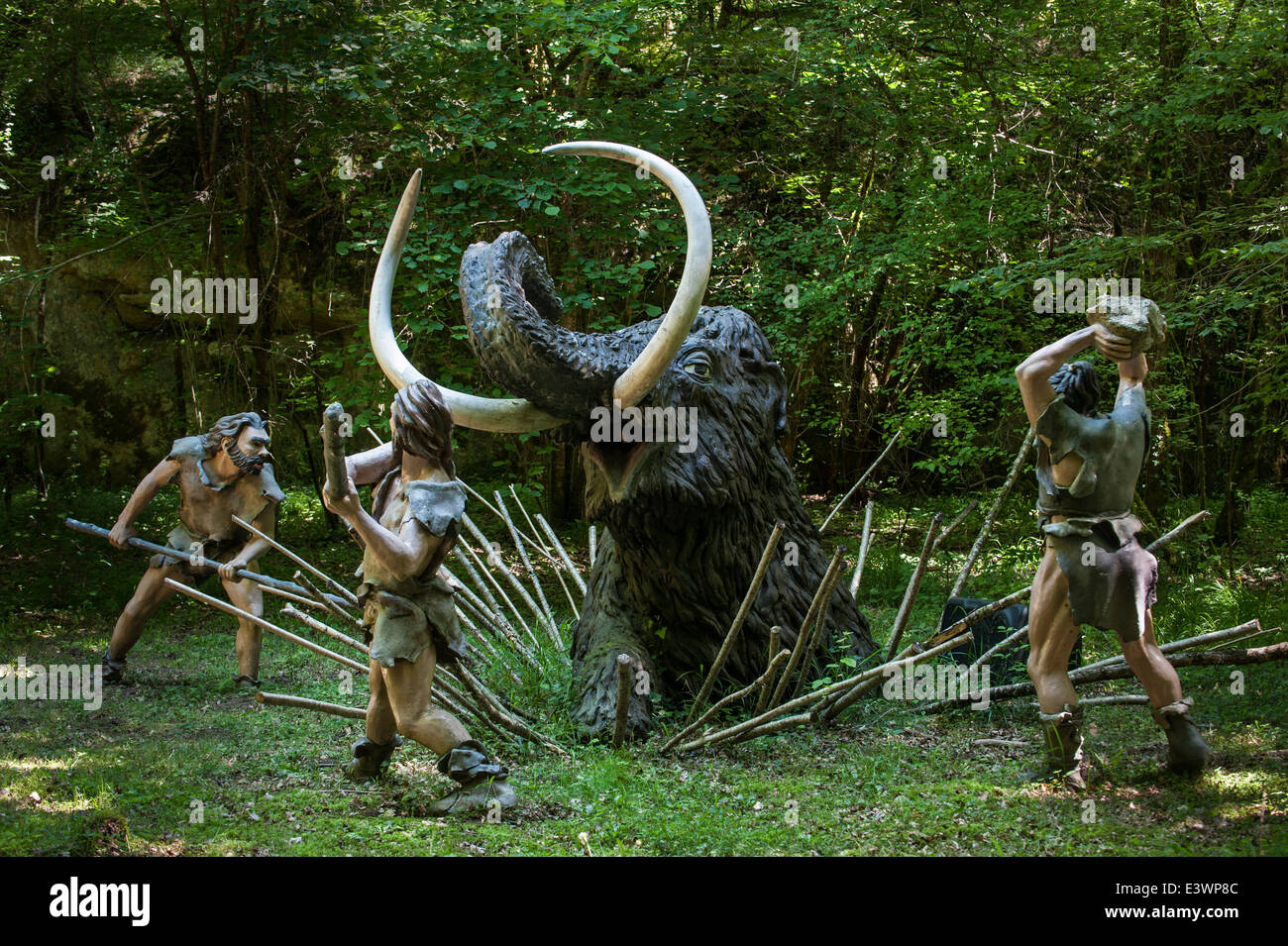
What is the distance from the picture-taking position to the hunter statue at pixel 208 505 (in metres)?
6.15

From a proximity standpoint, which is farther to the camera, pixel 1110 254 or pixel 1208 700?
pixel 1110 254

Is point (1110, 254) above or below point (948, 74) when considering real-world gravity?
below

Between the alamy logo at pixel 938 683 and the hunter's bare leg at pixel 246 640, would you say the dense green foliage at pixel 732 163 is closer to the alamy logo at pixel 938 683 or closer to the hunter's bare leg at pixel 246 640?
the hunter's bare leg at pixel 246 640

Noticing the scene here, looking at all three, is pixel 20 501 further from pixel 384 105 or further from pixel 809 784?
pixel 809 784

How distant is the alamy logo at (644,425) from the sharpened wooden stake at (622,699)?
855 mm

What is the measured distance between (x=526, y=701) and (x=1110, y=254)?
3.92m

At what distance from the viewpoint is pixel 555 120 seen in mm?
7441

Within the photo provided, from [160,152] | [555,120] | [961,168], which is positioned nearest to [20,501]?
[160,152]

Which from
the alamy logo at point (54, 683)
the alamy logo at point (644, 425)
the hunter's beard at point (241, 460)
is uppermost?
the alamy logo at point (644, 425)

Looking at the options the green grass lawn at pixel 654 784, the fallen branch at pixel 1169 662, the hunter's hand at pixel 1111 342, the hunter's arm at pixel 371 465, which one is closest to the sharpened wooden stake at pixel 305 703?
the green grass lawn at pixel 654 784

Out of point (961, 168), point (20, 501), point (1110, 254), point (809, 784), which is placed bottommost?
point (809, 784)

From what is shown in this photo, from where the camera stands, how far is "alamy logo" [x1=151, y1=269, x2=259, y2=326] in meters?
8.45
